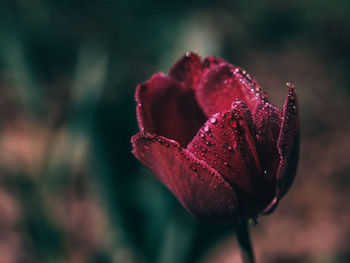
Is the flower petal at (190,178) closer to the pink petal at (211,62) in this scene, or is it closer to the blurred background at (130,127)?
the pink petal at (211,62)

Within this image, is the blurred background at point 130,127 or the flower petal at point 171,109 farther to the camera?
the blurred background at point 130,127

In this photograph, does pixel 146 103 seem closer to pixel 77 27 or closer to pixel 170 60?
pixel 170 60

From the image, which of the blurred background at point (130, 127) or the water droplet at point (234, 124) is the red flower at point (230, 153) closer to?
the water droplet at point (234, 124)

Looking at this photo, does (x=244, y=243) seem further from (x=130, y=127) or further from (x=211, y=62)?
(x=130, y=127)

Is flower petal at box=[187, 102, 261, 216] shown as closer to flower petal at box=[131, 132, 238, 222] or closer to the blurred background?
flower petal at box=[131, 132, 238, 222]

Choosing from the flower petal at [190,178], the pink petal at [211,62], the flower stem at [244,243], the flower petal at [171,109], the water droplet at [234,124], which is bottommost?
A: the flower stem at [244,243]

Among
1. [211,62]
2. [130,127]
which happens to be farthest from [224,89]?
[130,127]

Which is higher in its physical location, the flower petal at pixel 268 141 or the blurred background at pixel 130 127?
the blurred background at pixel 130 127

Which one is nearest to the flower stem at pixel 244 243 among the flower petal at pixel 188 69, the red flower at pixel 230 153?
the red flower at pixel 230 153
